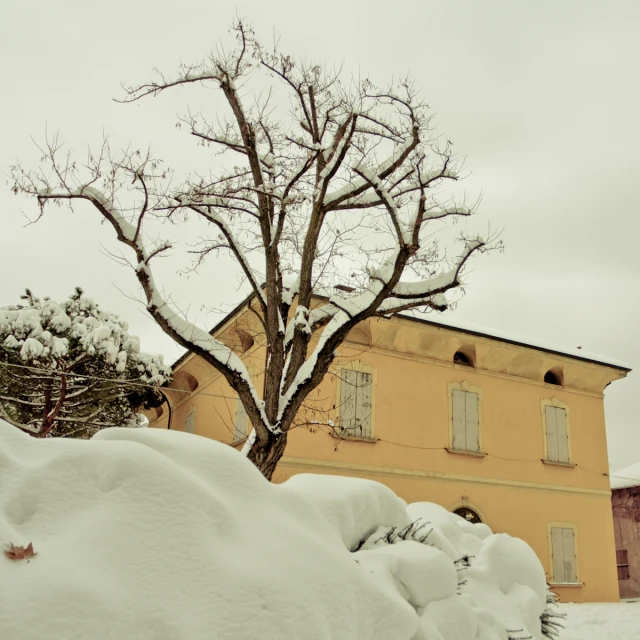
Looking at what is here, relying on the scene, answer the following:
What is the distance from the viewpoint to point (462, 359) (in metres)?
16.1

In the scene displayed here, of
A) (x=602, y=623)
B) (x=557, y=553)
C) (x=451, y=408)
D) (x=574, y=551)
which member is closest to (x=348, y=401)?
(x=451, y=408)

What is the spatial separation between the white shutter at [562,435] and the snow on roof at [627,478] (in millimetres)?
7600

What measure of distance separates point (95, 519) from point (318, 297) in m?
11.5

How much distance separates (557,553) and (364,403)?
6.36 meters

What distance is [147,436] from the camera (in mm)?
2867

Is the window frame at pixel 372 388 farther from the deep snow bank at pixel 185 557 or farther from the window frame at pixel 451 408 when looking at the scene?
the deep snow bank at pixel 185 557

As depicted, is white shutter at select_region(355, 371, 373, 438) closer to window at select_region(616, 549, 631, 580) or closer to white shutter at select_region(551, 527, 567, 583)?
white shutter at select_region(551, 527, 567, 583)

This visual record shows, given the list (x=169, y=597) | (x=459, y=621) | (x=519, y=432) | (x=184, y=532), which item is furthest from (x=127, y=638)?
(x=519, y=432)

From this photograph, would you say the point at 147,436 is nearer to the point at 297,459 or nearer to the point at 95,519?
the point at 95,519

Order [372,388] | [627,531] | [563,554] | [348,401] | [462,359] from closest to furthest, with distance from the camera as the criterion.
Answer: [348,401] < [372,388] < [563,554] < [462,359] < [627,531]

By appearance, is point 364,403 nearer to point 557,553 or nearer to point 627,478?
point 557,553

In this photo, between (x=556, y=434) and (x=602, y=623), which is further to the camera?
(x=556, y=434)

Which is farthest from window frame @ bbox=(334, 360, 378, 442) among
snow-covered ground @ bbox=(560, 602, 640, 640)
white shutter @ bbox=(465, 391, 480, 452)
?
snow-covered ground @ bbox=(560, 602, 640, 640)

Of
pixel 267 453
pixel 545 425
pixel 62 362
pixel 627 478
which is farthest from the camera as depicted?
pixel 627 478
